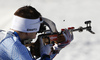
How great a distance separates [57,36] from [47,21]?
1.60 feet

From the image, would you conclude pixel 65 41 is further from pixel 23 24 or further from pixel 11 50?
pixel 11 50

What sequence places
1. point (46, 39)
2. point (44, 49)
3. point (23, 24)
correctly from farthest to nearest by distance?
point (46, 39) → point (44, 49) → point (23, 24)

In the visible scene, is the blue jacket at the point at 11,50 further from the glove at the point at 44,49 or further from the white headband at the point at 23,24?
the glove at the point at 44,49

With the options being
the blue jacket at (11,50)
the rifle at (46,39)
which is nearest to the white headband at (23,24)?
the blue jacket at (11,50)

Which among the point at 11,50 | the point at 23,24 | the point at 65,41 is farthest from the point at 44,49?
the point at 11,50

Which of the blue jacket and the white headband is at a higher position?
the white headband

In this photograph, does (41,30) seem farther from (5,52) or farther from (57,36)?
(5,52)

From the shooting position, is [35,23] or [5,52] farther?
[35,23]

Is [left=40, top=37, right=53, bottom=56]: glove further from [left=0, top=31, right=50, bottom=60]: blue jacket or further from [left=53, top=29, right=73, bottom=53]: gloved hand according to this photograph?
[left=0, top=31, right=50, bottom=60]: blue jacket

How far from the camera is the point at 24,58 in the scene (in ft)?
6.37

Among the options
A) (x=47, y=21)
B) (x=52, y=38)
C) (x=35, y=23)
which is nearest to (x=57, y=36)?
(x=52, y=38)

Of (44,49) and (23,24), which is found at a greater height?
(23,24)

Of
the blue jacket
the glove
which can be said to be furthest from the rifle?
the blue jacket

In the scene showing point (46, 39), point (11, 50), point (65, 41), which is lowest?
point (65, 41)
